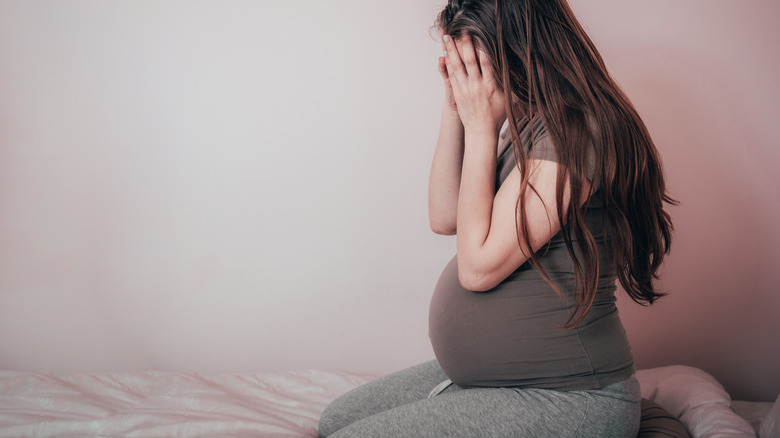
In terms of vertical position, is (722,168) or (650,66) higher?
(650,66)

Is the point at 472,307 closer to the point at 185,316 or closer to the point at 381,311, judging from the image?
the point at 381,311

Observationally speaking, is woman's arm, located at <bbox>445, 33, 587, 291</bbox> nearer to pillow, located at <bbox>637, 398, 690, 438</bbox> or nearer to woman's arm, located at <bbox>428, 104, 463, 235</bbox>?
woman's arm, located at <bbox>428, 104, 463, 235</bbox>

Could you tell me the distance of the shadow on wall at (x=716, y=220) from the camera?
150cm

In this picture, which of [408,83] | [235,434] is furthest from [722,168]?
[235,434]

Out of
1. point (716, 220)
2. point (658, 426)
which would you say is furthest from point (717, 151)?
point (658, 426)

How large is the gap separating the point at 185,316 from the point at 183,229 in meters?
0.31

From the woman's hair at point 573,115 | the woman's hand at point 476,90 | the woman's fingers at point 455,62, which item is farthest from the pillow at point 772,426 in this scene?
the woman's fingers at point 455,62

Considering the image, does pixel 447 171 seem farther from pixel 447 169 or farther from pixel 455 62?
pixel 455 62

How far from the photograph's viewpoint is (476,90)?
2.93 ft

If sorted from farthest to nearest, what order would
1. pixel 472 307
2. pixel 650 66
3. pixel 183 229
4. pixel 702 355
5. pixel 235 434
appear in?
1. pixel 183 229
2. pixel 702 355
3. pixel 650 66
4. pixel 235 434
5. pixel 472 307

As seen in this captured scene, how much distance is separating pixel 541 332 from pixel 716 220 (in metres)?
1.06

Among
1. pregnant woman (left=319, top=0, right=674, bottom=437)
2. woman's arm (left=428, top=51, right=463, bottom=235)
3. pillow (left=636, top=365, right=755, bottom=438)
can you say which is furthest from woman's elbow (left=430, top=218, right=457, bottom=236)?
pillow (left=636, top=365, right=755, bottom=438)

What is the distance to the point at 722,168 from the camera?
1.52 metres

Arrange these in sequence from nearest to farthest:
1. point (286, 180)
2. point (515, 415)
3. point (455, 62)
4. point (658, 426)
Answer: point (515, 415)
point (455, 62)
point (658, 426)
point (286, 180)
